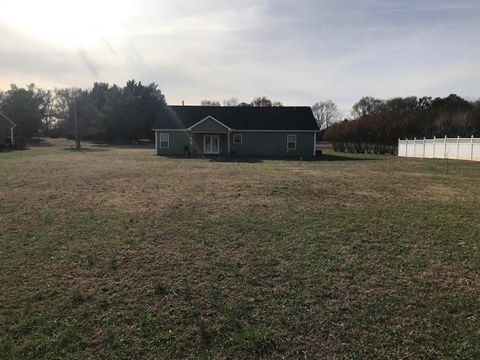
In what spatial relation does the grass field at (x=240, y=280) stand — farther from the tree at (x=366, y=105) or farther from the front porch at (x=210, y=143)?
the tree at (x=366, y=105)

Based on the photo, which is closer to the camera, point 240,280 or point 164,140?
point 240,280

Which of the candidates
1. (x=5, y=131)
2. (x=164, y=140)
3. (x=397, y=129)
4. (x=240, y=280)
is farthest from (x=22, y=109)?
(x=240, y=280)

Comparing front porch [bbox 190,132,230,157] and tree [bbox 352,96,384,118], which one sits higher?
tree [bbox 352,96,384,118]

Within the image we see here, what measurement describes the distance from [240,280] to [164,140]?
29494 mm

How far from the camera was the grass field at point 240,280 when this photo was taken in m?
3.70

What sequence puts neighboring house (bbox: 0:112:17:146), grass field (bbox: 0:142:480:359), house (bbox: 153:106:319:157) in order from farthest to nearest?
1. neighboring house (bbox: 0:112:17:146)
2. house (bbox: 153:106:319:157)
3. grass field (bbox: 0:142:480:359)

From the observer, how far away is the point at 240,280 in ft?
15.8

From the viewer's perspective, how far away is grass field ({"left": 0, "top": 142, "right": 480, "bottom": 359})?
370cm

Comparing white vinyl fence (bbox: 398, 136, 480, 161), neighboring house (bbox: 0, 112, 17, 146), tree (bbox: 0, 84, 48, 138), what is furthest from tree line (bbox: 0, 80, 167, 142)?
white vinyl fence (bbox: 398, 136, 480, 161)

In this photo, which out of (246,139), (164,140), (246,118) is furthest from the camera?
(246,118)

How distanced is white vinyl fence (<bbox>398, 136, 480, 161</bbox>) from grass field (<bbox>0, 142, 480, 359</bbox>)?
62.9 feet

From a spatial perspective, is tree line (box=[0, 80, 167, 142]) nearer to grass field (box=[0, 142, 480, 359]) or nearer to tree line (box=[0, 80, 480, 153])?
tree line (box=[0, 80, 480, 153])

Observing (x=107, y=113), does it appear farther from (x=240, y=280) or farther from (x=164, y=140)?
(x=240, y=280)

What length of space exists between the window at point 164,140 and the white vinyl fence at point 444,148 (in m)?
20.6
